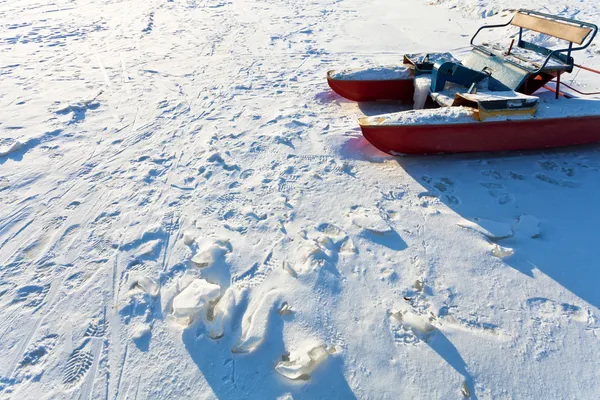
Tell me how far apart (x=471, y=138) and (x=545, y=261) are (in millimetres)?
1330

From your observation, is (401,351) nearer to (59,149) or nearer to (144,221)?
(144,221)

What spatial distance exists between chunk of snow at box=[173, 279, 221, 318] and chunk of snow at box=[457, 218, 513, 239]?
1.92m

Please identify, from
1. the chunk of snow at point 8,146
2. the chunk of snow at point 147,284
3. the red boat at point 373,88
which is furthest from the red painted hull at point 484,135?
the chunk of snow at point 8,146

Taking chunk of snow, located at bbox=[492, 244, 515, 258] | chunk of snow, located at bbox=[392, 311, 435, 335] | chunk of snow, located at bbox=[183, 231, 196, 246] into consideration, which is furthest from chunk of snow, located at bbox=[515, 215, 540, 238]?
chunk of snow, located at bbox=[183, 231, 196, 246]

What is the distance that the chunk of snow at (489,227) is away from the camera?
2879 millimetres

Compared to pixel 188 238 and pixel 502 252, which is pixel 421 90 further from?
pixel 188 238

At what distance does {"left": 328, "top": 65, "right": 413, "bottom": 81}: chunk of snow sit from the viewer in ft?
15.1

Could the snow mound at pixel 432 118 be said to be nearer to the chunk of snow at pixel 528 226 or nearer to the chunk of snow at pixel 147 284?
the chunk of snow at pixel 528 226

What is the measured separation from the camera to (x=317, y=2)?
35.2 ft

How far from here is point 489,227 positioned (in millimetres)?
2953

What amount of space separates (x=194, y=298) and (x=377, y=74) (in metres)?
3.45

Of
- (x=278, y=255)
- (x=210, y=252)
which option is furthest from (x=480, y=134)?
(x=210, y=252)

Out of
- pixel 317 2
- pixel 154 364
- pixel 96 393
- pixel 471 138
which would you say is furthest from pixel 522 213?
pixel 317 2

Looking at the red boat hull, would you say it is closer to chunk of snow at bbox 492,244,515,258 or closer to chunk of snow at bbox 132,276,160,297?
chunk of snow at bbox 492,244,515,258
